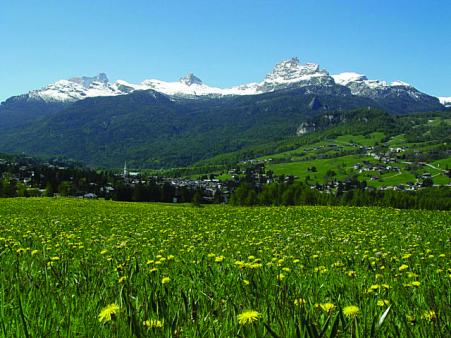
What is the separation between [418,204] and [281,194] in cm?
3188

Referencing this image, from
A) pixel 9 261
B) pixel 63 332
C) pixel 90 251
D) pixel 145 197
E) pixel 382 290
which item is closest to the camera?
pixel 63 332

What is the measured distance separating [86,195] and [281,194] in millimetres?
73967

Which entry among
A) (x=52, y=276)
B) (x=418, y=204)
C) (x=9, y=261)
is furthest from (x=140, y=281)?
(x=418, y=204)

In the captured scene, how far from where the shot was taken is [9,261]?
5.19 m

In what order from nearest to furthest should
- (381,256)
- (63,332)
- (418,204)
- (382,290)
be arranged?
(63,332) < (382,290) < (381,256) < (418,204)

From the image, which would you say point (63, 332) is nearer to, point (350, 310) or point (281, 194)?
point (350, 310)

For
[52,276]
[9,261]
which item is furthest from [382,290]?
[9,261]

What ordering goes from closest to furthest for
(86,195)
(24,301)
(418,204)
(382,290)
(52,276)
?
(24,301), (382,290), (52,276), (418,204), (86,195)

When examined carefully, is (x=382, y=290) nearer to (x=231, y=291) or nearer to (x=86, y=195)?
(x=231, y=291)

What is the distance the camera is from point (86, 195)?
122938mm

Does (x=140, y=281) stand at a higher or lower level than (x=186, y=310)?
lower

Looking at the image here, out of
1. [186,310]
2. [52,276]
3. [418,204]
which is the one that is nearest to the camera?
[186,310]

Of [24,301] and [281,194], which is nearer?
[24,301]

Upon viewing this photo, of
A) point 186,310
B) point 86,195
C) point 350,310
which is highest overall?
point 350,310
